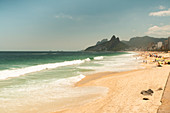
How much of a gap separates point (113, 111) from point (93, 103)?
4.94 feet

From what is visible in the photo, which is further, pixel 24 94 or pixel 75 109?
pixel 24 94

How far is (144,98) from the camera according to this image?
23.4 feet

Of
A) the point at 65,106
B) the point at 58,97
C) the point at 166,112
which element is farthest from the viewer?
the point at 58,97

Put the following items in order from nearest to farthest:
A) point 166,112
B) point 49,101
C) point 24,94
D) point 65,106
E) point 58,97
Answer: point 166,112 → point 65,106 → point 49,101 → point 58,97 → point 24,94

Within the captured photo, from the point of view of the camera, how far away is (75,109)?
6.53 meters

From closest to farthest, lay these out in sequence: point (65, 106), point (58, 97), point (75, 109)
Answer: point (75, 109) < point (65, 106) < point (58, 97)

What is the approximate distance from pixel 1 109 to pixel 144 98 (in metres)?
7.37

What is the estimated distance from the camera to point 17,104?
7469mm

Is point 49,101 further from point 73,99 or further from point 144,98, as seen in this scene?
point 144,98

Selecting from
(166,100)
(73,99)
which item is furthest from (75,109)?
(166,100)

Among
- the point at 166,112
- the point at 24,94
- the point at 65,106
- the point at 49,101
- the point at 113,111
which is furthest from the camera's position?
the point at 24,94

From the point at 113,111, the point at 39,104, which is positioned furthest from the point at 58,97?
the point at 113,111

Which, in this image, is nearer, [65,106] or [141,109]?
[141,109]

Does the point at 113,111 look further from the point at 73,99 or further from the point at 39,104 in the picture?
the point at 39,104
